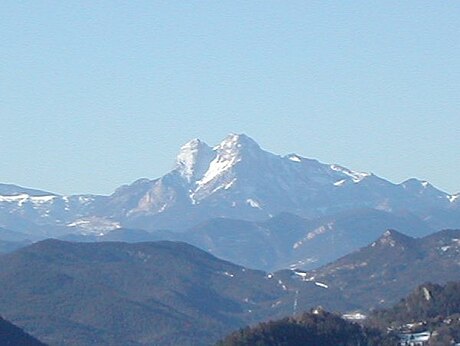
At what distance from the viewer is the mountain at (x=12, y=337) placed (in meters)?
138

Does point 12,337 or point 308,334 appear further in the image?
point 12,337

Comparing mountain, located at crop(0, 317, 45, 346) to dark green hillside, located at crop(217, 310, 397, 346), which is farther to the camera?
mountain, located at crop(0, 317, 45, 346)

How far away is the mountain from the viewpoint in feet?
454

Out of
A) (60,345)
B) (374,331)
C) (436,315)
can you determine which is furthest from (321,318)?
(60,345)

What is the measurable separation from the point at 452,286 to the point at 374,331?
2851 centimetres

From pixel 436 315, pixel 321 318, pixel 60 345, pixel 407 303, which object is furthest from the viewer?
pixel 60 345

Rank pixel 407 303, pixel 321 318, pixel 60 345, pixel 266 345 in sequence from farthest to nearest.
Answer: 1. pixel 60 345
2. pixel 407 303
3. pixel 321 318
4. pixel 266 345

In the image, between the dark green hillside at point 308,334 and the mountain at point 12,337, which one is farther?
the mountain at point 12,337

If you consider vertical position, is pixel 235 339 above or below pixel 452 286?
below

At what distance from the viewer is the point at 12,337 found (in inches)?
5576

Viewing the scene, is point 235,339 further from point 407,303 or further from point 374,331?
point 407,303

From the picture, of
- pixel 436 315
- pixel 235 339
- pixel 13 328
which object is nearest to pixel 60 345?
pixel 13 328

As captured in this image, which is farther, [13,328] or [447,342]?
[13,328]

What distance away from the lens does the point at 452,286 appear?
152125 millimetres
